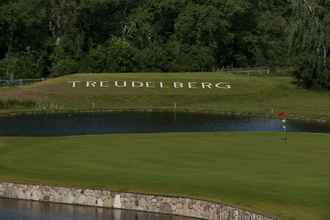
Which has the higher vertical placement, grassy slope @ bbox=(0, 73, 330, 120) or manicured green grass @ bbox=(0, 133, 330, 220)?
manicured green grass @ bbox=(0, 133, 330, 220)

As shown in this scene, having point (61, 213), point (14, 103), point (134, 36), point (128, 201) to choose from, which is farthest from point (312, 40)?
point (61, 213)

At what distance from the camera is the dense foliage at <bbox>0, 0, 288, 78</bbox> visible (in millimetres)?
132875

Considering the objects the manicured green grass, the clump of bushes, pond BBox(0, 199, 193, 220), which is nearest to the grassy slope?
the clump of bushes

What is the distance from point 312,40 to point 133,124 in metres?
41.3

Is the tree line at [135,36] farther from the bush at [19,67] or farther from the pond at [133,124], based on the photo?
the pond at [133,124]

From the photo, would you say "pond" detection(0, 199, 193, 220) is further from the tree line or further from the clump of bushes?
the tree line

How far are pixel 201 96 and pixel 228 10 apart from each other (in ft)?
138

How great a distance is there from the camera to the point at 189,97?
103688mm

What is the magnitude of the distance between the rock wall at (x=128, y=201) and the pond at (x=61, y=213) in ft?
1.07

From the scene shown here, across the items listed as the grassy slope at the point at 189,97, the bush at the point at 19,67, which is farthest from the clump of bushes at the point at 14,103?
the bush at the point at 19,67

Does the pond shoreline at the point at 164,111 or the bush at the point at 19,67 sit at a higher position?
the bush at the point at 19,67

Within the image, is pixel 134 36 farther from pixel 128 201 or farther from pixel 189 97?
pixel 128 201

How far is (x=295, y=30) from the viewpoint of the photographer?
373ft

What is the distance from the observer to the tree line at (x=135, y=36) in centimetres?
13288
